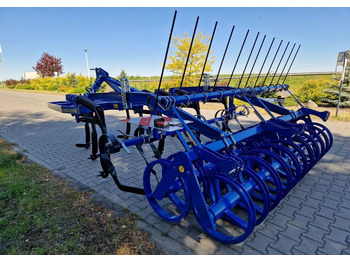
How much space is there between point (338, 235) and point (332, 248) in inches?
9.6

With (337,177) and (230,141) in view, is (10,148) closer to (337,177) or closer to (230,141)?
(230,141)

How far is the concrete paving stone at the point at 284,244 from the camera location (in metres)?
2.12

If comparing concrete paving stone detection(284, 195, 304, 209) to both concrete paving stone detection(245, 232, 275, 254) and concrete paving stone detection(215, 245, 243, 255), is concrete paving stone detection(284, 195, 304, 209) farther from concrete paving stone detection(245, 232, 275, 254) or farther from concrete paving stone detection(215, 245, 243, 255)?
concrete paving stone detection(215, 245, 243, 255)

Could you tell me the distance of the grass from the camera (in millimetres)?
2166

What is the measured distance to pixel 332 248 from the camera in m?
2.12

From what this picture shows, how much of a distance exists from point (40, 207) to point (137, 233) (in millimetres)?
1405

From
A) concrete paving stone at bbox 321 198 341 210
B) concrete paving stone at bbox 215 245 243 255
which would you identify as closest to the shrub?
concrete paving stone at bbox 321 198 341 210

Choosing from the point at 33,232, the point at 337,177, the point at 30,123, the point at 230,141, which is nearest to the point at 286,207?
the point at 230,141

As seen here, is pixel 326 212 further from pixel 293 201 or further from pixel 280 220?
pixel 280 220

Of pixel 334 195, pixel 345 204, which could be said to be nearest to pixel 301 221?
pixel 345 204

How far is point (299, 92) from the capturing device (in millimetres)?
12281

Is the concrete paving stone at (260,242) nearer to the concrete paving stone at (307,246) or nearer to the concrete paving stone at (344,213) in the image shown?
the concrete paving stone at (307,246)

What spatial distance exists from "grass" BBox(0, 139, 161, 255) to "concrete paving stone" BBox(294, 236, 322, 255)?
1.36m

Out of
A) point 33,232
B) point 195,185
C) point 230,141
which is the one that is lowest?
point 33,232
